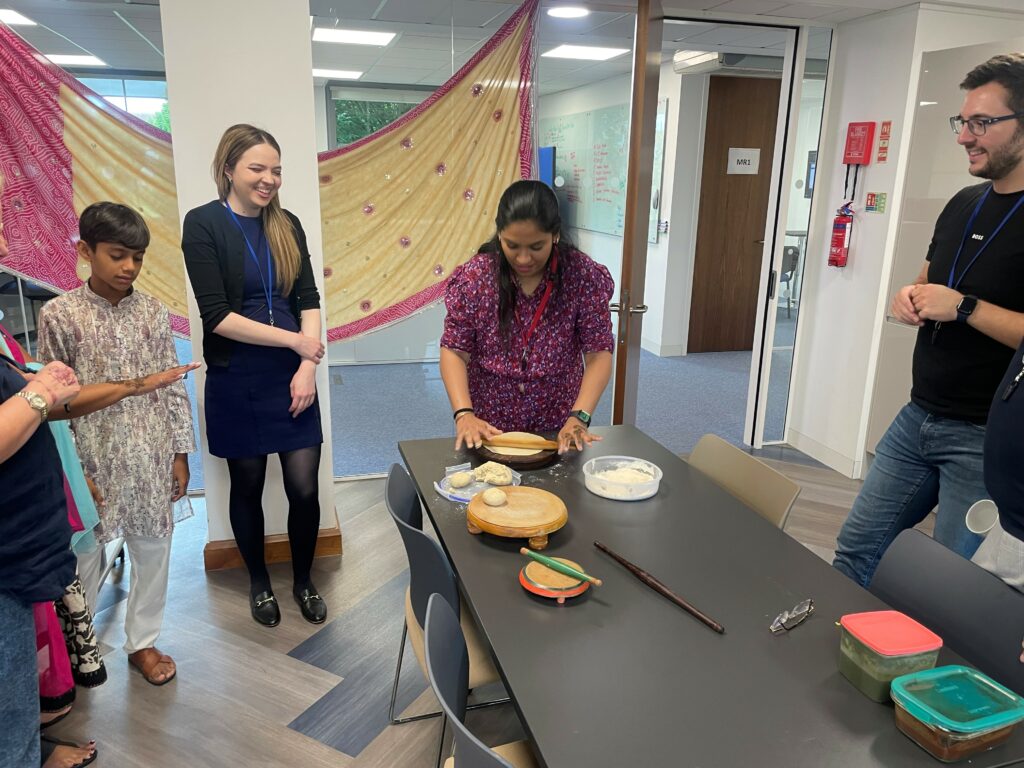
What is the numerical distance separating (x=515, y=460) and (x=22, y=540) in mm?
1054

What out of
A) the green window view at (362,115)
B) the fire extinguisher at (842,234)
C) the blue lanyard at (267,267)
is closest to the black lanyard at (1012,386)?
the blue lanyard at (267,267)

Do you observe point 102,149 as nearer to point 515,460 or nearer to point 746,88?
point 515,460

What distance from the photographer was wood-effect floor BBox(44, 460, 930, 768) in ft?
6.28

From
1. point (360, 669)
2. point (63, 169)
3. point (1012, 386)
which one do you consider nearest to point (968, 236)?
point (1012, 386)

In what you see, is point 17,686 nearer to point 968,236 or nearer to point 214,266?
point 214,266

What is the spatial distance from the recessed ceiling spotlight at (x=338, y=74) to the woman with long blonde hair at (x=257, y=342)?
37.4 inches

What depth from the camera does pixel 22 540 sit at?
1294 mm

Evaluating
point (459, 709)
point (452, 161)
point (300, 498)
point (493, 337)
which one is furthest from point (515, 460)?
point (452, 161)

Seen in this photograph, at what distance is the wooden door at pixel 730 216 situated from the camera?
19.2 ft

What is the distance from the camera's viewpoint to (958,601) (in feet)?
4.40

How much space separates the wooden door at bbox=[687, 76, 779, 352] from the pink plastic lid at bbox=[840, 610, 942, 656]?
5255 millimetres

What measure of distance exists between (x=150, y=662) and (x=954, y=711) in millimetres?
2137

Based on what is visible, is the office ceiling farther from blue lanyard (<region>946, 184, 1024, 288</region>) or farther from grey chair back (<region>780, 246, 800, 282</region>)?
blue lanyard (<region>946, 184, 1024, 288</region>)

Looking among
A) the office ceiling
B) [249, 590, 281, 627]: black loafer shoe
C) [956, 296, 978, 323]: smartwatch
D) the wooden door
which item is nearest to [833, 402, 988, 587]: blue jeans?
[956, 296, 978, 323]: smartwatch
